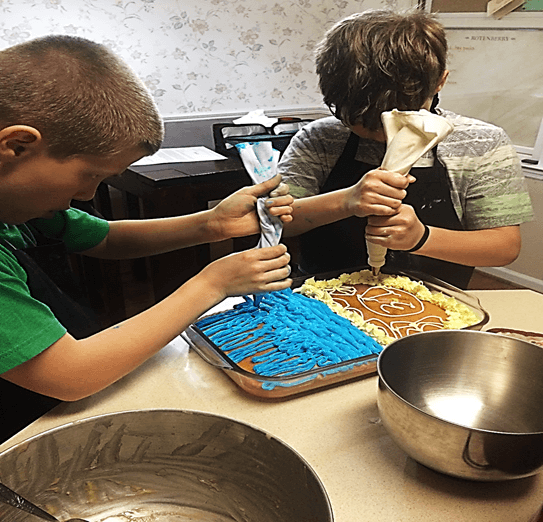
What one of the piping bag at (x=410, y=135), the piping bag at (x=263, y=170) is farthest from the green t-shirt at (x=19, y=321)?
the piping bag at (x=410, y=135)

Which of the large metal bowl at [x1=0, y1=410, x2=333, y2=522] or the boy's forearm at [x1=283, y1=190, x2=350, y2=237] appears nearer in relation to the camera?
the large metal bowl at [x1=0, y1=410, x2=333, y2=522]

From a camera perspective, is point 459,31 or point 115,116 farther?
point 459,31

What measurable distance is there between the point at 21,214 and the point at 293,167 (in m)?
0.92

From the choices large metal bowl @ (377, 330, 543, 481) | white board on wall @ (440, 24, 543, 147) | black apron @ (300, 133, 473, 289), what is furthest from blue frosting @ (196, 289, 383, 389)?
white board on wall @ (440, 24, 543, 147)

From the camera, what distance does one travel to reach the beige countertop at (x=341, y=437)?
0.67 meters

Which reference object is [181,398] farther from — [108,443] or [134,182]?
[134,182]

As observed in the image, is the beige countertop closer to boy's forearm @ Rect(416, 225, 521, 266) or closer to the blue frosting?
the blue frosting

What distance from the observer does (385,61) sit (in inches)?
48.9

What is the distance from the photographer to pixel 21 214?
0.87 metres

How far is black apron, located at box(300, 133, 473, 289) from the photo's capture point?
1.47 meters

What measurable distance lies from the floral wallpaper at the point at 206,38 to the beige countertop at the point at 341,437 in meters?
2.26

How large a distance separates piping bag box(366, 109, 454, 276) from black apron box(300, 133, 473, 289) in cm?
30

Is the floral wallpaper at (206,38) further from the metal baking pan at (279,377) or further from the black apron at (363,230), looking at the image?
the metal baking pan at (279,377)

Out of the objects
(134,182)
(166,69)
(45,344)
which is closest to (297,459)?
(45,344)
